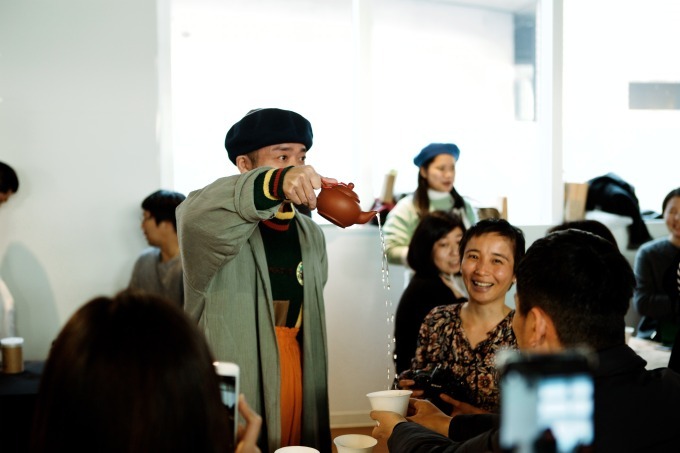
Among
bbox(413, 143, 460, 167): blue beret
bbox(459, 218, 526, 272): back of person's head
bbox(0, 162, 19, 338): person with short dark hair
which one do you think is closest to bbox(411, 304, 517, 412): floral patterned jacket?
bbox(459, 218, 526, 272): back of person's head

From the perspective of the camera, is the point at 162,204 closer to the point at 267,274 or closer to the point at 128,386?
the point at 267,274

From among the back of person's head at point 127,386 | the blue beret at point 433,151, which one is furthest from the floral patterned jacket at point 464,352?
the blue beret at point 433,151

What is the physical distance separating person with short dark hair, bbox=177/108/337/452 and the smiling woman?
311 millimetres

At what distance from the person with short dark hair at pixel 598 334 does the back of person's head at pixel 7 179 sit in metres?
3.18

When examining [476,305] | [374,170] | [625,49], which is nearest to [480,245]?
[476,305]

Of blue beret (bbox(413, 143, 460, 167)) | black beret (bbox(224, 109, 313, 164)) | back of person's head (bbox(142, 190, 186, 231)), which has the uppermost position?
blue beret (bbox(413, 143, 460, 167))

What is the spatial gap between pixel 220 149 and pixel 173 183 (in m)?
0.37

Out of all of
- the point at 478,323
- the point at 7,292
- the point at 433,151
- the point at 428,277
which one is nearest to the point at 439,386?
the point at 478,323

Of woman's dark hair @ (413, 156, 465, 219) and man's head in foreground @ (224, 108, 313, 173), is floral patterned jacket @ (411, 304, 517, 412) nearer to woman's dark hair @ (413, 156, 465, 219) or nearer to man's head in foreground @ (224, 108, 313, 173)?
man's head in foreground @ (224, 108, 313, 173)

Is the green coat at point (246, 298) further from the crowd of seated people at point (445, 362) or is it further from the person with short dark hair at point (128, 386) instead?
the person with short dark hair at point (128, 386)

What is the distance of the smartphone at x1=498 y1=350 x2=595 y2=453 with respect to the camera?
1.41 feet

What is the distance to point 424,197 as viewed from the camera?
163 inches

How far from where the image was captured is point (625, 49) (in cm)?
512

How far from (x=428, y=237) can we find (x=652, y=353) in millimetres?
1208
